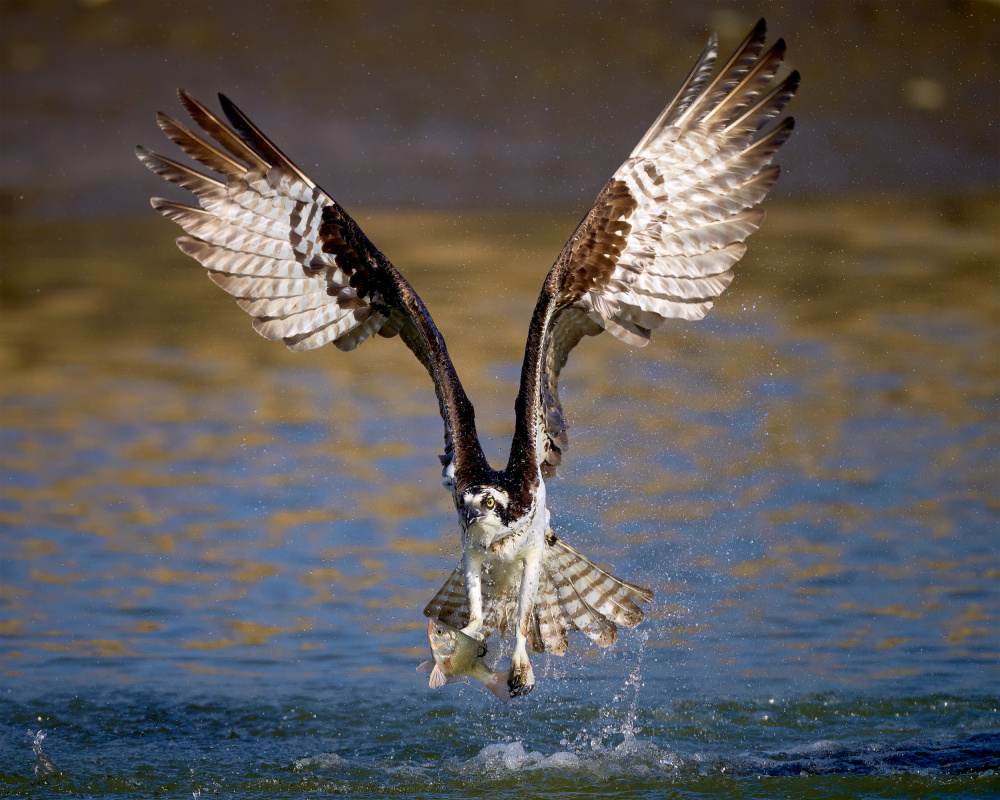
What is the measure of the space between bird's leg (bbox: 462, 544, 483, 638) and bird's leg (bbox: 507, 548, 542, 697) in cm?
19

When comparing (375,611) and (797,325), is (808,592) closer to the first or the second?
(375,611)

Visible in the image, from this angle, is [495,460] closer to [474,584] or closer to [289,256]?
[289,256]

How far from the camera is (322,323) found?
763cm

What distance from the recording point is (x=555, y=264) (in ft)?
23.9

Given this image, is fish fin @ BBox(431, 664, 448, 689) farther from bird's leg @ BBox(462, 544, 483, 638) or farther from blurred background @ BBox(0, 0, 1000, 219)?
blurred background @ BBox(0, 0, 1000, 219)

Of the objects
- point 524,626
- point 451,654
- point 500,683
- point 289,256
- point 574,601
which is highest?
point 289,256

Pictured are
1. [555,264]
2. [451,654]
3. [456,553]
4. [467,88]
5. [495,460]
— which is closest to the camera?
[451,654]

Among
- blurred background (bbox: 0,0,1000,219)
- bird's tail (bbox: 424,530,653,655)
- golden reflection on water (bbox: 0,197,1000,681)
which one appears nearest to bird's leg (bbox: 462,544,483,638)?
bird's tail (bbox: 424,530,653,655)

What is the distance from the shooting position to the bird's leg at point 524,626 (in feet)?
21.7

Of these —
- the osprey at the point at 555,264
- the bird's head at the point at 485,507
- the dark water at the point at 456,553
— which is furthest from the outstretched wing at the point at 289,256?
the dark water at the point at 456,553

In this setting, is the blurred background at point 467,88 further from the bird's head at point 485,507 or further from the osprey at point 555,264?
the bird's head at point 485,507

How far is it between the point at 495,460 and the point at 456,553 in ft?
5.18

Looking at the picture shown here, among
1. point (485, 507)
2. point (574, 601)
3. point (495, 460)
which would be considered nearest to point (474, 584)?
point (485, 507)

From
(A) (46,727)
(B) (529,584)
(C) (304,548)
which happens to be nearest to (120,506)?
(C) (304,548)
